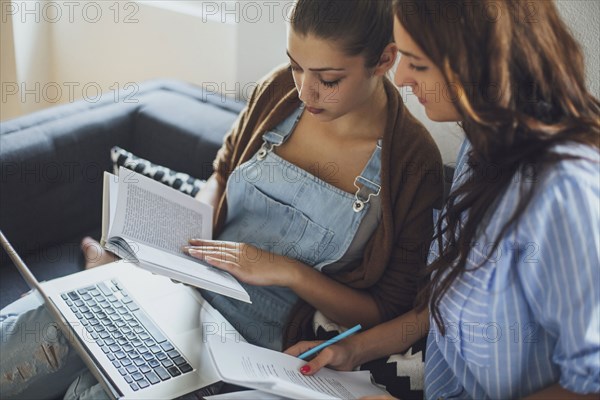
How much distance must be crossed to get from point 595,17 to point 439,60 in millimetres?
484

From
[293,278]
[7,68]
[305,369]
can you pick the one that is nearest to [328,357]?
[305,369]

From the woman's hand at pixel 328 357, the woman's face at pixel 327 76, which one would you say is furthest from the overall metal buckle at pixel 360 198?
the woman's hand at pixel 328 357

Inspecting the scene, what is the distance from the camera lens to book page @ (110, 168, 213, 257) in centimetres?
113

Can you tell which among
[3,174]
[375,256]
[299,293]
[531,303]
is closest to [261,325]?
[299,293]

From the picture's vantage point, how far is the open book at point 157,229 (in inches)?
41.8

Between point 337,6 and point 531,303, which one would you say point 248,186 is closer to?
point 337,6

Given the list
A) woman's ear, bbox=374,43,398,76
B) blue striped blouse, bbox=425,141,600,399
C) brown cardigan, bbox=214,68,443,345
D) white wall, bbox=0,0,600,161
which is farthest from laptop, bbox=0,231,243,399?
white wall, bbox=0,0,600,161

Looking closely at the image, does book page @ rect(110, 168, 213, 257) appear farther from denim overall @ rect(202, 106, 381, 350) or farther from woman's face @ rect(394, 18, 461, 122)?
woman's face @ rect(394, 18, 461, 122)

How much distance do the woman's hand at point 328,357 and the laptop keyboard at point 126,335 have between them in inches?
7.7

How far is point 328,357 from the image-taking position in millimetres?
1149

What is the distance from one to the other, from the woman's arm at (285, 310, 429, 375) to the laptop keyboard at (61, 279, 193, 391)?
0.22 m

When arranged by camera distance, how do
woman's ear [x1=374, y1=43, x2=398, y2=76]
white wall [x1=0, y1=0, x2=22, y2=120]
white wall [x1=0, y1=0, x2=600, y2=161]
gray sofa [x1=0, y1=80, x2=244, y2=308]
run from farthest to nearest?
white wall [x1=0, y1=0, x2=22, y2=120]
white wall [x1=0, y1=0, x2=600, y2=161]
gray sofa [x1=0, y1=80, x2=244, y2=308]
woman's ear [x1=374, y1=43, x2=398, y2=76]

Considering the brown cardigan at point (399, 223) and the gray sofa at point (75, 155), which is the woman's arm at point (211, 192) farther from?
the brown cardigan at point (399, 223)

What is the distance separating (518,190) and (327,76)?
0.45m
